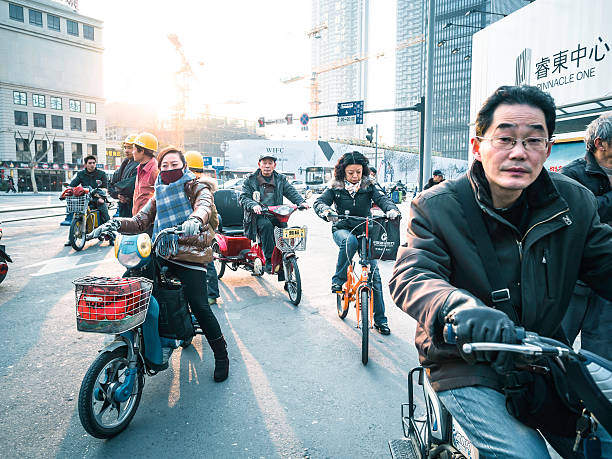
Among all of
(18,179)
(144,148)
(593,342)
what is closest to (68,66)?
(18,179)

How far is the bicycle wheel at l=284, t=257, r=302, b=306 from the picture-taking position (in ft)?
18.2

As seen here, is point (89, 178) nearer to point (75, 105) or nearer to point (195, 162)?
point (195, 162)

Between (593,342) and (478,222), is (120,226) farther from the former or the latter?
(593,342)

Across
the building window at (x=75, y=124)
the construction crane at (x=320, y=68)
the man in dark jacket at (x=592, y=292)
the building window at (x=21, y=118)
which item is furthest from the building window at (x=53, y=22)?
the man in dark jacket at (x=592, y=292)

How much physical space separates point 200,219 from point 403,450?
2026 millimetres

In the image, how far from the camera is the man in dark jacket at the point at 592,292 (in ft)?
8.58

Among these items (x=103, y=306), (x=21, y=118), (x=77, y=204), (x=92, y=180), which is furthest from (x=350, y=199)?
(x=21, y=118)

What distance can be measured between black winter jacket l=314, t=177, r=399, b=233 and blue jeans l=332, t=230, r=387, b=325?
0.15 m

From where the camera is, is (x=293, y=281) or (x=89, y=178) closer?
(x=293, y=281)

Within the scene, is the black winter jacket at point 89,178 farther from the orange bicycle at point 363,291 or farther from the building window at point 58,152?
the building window at point 58,152

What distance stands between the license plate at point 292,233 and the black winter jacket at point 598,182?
136 inches

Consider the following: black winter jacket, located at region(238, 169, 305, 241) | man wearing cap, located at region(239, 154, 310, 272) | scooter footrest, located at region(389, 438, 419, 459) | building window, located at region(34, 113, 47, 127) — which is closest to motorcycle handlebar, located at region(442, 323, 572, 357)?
scooter footrest, located at region(389, 438, 419, 459)

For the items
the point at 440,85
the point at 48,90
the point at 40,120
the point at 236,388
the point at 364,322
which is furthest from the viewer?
the point at 440,85

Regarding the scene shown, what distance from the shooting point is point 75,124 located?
193 ft
